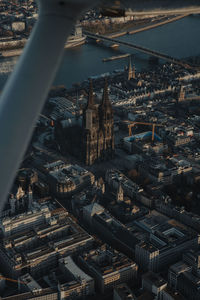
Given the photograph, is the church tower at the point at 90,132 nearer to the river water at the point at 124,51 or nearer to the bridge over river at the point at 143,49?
the river water at the point at 124,51

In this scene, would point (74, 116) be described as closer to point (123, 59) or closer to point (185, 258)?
point (185, 258)

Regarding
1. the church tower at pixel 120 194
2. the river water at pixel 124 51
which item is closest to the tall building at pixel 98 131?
the church tower at pixel 120 194

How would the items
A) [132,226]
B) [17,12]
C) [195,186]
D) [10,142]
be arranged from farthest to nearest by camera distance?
[17,12], [195,186], [132,226], [10,142]

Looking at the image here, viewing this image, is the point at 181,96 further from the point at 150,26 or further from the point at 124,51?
the point at 150,26

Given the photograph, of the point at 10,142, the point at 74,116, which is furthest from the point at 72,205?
the point at 10,142

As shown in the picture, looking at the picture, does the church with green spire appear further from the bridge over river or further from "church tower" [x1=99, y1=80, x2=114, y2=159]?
the bridge over river

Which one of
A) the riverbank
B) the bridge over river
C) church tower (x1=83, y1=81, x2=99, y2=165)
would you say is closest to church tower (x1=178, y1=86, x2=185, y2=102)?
the bridge over river
